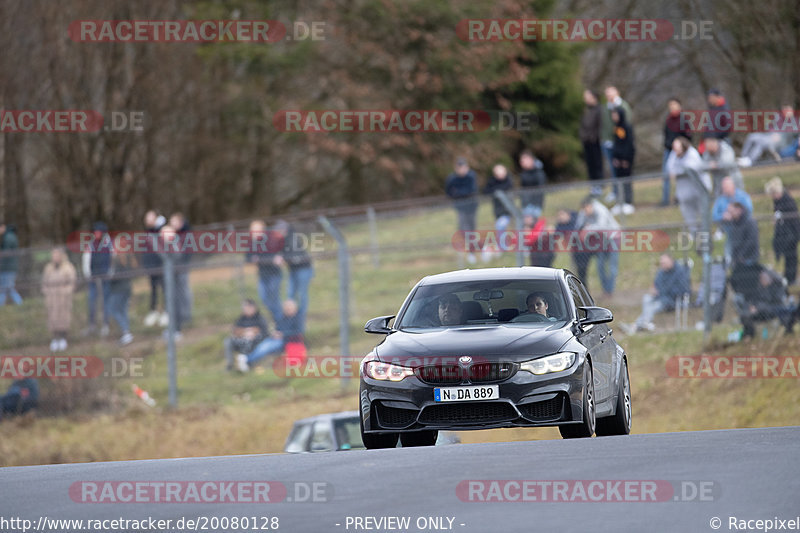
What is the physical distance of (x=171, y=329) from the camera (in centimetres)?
2198

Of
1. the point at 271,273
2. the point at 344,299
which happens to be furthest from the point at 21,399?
the point at 344,299

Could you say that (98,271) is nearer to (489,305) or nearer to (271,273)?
(271,273)

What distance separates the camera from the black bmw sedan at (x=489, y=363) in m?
10.5

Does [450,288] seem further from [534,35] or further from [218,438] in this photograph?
[534,35]

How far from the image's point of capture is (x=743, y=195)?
19875 millimetres

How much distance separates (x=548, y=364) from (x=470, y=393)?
0.64 m

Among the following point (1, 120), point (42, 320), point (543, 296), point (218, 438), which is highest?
point (1, 120)

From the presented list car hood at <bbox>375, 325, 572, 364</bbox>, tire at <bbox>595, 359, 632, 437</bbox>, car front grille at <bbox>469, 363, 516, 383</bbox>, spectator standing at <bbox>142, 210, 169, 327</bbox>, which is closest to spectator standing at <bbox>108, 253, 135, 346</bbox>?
spectator standing at <bbox>142, 210, 169, 327</bbox>

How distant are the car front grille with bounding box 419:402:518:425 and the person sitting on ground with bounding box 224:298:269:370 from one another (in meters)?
11.5

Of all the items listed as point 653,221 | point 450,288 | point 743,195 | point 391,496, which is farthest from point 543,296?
point 653,221

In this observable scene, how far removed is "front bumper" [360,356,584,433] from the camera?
10.5 m

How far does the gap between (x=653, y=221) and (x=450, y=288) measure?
11.2 metres

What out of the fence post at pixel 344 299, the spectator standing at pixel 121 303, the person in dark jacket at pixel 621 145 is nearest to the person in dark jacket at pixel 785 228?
the person in dark jacket at pixel 621 145

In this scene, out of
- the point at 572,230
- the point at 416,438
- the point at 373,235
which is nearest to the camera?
the point at 416,438
